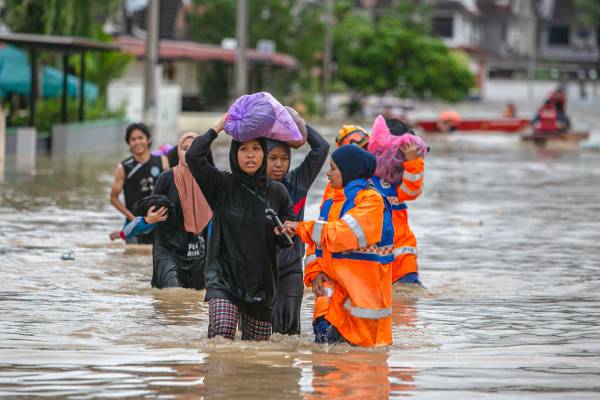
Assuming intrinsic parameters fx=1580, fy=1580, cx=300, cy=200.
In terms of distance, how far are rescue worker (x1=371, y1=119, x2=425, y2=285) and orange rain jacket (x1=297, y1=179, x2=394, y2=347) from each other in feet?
10.4

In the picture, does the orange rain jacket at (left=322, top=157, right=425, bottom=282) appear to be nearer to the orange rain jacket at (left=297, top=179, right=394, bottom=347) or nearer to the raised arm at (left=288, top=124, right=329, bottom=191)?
the raised arm at (left=288, top=124, right=329, bottom=191)

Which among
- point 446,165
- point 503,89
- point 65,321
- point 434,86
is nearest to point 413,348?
point 65,321

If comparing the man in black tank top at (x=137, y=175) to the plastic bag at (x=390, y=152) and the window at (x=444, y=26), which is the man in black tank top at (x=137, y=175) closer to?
the plastic bag at (x=390, y=152)

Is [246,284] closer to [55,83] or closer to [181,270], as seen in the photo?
[181,270]

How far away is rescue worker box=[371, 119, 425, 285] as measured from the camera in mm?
12797

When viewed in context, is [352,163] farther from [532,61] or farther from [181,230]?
[532,61]

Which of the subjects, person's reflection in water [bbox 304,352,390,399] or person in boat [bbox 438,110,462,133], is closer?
person's reflection in water [bbox 304,352,390,399]

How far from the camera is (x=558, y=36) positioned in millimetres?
130625

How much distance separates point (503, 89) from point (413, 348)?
114835 millimetres

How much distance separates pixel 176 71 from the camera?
68.2m

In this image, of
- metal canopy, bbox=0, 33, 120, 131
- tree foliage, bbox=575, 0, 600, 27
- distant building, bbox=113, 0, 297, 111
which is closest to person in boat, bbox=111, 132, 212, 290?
metal canopy, bbox=0, 33, 120, 131

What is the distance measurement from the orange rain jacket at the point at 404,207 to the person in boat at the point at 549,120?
110ft

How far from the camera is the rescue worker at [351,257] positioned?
9.16 m

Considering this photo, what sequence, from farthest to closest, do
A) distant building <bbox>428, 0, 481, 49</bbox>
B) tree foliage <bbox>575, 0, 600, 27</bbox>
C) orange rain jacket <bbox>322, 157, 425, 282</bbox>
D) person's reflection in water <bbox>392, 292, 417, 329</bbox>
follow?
distant building <bbox>428, 0, 481, 49</bbox>
tree foliage <bbox>575, 0, 600, 27</bbox>
orange rain jacket <bbox>322, 157, 425, 282</bbox>
person's reflection in water <bbox>392, 292, 417, 329</bbox>
